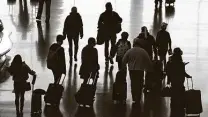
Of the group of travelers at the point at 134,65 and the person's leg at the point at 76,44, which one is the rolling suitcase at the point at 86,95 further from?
the person's leg at the point at 76,44

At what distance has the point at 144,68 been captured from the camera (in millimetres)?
17266

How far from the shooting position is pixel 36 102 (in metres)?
16.2

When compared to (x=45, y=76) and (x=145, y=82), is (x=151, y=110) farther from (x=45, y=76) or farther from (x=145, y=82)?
(x=45, y=76)

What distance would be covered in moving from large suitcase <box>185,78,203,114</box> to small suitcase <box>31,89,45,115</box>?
3543 mm

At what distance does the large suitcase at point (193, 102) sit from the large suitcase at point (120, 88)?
5.71ft

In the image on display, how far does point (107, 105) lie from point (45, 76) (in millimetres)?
3232

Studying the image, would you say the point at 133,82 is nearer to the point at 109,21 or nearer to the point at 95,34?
the point at 109,21

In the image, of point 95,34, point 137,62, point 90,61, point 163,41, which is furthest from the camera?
point 95,34

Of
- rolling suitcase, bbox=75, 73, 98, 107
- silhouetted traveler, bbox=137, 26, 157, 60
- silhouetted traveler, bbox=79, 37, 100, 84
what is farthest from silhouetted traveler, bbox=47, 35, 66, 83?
silhouetted traveler, bbox=137, 26, 157, 60

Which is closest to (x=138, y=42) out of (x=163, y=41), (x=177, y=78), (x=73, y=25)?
(x=177, y=78)

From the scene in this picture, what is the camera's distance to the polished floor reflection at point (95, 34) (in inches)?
681

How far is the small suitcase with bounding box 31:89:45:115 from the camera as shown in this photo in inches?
631

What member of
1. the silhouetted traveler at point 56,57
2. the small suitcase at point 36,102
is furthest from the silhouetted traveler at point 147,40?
the small suitcase at point 36,102

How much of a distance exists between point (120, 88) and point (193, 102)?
6.56 feet
